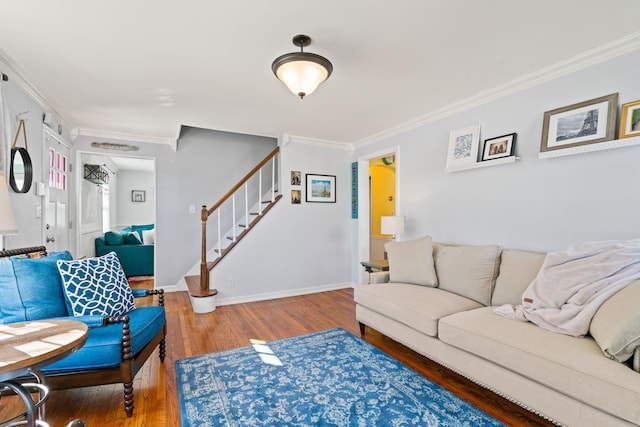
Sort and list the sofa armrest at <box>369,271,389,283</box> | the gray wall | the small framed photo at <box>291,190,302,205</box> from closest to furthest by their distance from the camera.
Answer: the gray wall, the sofa armrest at <box>369,271,389,283</box>, the small framed photo at <box>291,190,302,205</box>

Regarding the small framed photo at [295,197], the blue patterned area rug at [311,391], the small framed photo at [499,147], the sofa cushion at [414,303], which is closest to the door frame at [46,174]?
the blue patterned area rug at [311,391]

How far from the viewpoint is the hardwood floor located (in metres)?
1.81

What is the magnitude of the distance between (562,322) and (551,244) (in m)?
0.97

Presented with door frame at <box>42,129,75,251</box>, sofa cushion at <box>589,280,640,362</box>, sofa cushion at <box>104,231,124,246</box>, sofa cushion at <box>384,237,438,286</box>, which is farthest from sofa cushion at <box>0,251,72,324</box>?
sofa cushion at <box>104,231,124,246</box>

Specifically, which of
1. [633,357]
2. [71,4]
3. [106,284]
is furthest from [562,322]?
[71,4]

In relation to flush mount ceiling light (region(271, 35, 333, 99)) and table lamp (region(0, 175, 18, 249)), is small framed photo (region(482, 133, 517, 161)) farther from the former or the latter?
table lamp (region(0, 175, 18, 249))

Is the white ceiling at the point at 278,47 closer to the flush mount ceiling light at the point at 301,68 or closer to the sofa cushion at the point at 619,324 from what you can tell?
the flush mount ceiling light at the point at 301,68

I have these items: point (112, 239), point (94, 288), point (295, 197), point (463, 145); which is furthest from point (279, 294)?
point (112, 239)

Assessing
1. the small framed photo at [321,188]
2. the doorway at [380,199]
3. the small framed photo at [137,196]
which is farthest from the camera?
the small framed photo at [137,196]

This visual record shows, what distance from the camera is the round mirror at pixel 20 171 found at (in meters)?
2.52

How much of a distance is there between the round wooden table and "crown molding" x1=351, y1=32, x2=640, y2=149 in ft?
11.7

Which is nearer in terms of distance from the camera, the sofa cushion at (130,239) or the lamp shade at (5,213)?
the lamp shade at (5,213)

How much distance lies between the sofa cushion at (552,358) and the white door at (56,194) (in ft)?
13.3

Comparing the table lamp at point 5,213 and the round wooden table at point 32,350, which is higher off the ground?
the table lamp at point 5,213
